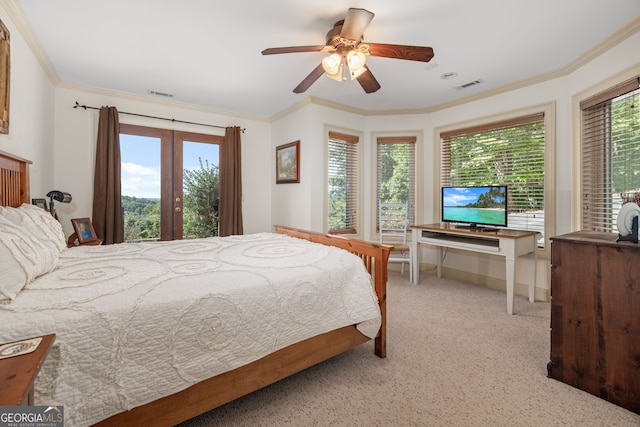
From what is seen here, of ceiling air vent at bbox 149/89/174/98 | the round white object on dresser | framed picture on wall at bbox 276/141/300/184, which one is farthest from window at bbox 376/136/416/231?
ceiling air vent at bbox 149/89/174/98

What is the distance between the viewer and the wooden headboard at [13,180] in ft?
6.68

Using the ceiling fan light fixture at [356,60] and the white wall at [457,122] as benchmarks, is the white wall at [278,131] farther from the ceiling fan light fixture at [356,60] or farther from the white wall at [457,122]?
the ceiling fan light fixture at [356,60]

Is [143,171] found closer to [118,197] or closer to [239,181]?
[118,197]

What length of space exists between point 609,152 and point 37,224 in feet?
15.3

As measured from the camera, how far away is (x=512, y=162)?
3.53m

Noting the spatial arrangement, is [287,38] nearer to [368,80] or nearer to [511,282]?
[368,80]

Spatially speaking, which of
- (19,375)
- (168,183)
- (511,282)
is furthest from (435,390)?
(168,183)

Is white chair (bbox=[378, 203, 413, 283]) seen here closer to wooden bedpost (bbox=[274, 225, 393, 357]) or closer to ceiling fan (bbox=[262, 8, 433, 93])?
wooden bedpost (bbox=[274, 225, 393, 357])

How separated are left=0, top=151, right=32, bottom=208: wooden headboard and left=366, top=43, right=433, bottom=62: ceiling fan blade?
9.00 ft

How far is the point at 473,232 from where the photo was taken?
3195 millimetres

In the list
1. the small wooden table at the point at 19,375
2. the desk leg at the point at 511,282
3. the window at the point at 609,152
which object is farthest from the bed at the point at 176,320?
the window at the point at 609,152

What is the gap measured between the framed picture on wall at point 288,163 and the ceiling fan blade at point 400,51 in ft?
7.15

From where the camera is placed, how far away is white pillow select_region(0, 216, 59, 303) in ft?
3.82

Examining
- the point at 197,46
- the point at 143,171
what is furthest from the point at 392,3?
the point at 143,171
